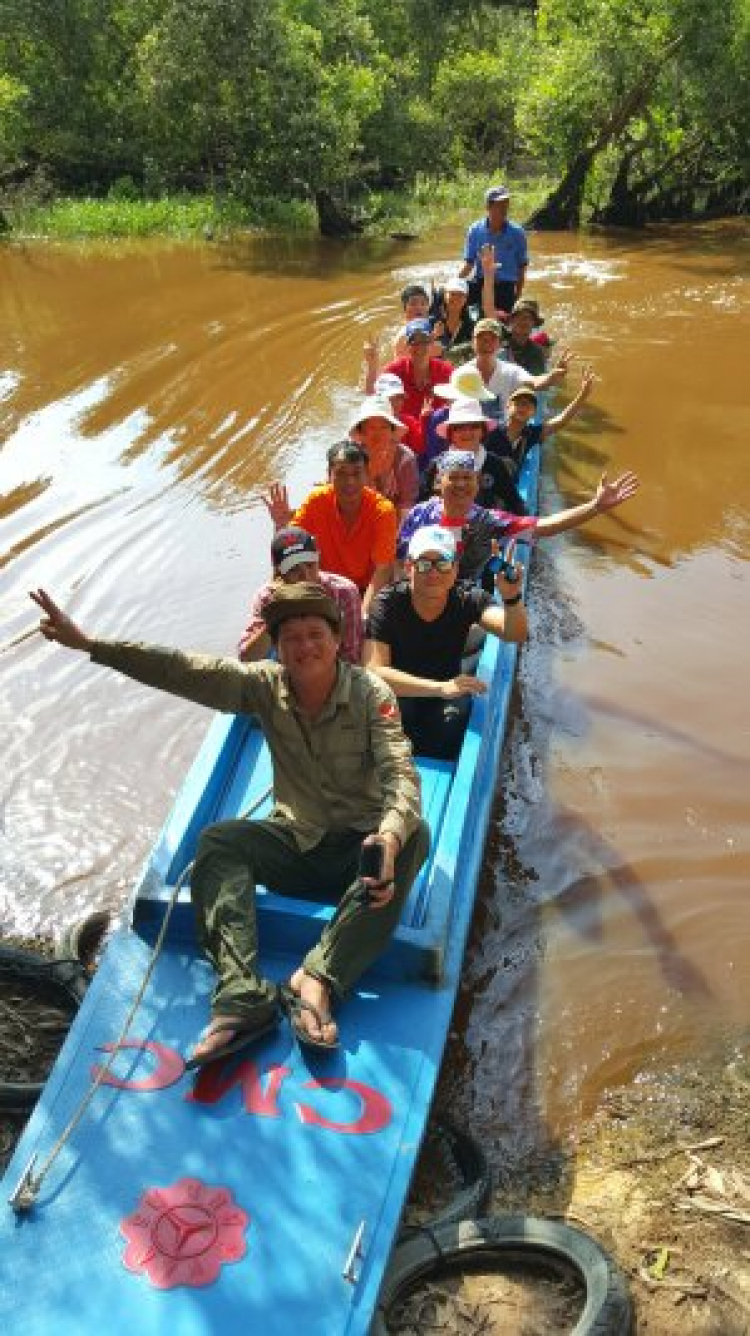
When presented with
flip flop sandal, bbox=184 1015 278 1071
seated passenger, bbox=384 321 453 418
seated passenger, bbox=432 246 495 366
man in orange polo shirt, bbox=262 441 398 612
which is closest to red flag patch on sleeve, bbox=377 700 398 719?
flip flop sandal, bbox=184 1015 278 1071

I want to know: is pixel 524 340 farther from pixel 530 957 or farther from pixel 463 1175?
pixel 463 1175

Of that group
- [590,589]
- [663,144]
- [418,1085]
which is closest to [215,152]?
[663,144]

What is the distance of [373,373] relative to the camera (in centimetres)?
692

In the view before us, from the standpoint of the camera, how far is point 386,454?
16.6ft

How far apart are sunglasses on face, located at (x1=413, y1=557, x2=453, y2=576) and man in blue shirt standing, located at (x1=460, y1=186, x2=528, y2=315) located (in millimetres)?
5666

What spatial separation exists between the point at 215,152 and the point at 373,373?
13.6 metres

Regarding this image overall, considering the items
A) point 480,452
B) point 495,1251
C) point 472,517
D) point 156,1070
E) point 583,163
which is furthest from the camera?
point 583,163

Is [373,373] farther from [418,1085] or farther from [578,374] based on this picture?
[418,1085]

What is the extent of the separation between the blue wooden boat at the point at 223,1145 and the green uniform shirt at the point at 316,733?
0.96ft

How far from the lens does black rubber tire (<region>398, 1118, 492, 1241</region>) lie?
2.78 meters

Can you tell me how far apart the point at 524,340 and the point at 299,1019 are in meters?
6.31

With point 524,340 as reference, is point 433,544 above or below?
below

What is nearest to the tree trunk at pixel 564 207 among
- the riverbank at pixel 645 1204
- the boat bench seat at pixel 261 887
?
the boat bench seat at pixel 261 887

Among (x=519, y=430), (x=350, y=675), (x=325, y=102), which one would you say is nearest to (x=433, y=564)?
(x=350, y=675)
